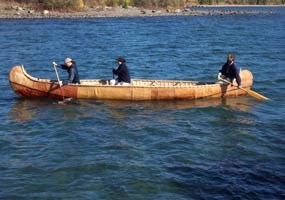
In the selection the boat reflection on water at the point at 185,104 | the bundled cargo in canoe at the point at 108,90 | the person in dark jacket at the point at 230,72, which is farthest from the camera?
the person in dark jacket at the point at 230,72

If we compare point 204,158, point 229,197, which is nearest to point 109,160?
point 204,158

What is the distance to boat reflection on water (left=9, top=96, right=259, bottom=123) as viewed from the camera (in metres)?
19.6

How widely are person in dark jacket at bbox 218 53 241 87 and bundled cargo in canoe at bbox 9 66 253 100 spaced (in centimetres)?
42

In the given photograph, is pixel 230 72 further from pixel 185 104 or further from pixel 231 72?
pixel 185 104

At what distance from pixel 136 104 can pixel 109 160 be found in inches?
255

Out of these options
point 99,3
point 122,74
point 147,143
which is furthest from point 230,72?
point 99,3

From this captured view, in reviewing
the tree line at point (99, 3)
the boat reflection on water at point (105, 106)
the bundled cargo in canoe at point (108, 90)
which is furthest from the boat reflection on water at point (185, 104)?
the tree line at point (99, 3)

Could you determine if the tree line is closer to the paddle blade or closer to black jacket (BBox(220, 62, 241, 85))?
black jacket (BBox(220, 62, 241, 85))

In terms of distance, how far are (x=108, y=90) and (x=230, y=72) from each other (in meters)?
5.46

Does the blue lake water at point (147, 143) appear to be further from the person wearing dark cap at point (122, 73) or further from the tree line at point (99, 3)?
the tree line at point (99, 3)

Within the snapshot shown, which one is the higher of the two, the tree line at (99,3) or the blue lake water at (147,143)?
the tree line at (99,3)

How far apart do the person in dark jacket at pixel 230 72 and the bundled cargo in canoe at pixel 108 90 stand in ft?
1.37

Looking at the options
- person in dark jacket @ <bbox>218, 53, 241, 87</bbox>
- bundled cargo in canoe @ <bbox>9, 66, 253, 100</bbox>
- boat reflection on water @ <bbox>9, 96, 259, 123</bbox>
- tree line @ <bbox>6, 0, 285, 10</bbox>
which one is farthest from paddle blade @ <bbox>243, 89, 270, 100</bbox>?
tree line @ <bbox>6, 0, 285, 10</bbox>

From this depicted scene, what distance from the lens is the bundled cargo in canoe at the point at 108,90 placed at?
68.4ft
